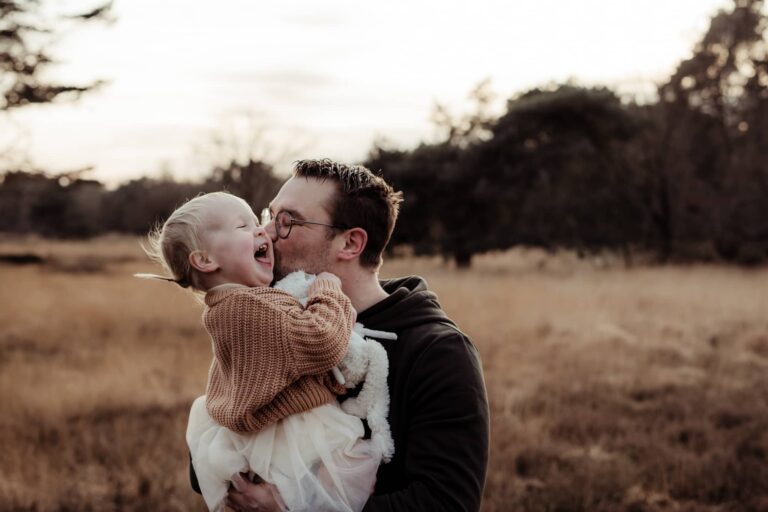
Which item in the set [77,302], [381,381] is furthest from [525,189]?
[381,381]

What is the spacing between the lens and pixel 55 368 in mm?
9289

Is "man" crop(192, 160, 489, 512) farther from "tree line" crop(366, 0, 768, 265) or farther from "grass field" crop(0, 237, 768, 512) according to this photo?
"tree line" crop(366, 0, 768, 265)

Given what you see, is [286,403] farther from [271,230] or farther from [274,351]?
[271,230]

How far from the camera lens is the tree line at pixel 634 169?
72.0 feet

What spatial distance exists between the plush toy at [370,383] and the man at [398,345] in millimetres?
41

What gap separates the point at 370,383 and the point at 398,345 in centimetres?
17

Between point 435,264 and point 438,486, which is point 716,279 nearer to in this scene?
point 435,264

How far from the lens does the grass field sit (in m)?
5.70

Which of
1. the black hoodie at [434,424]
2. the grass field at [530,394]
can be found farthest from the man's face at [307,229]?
the grass field at [530,394]

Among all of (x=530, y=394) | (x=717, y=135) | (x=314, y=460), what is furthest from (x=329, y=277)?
(x=717, y=135)

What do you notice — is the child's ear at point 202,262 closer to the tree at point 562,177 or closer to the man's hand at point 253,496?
the man's hand at point 253,496

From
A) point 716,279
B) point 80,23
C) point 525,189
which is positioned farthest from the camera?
point 525,189

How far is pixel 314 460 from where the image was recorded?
2119 mm

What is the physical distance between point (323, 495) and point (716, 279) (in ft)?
54.1
